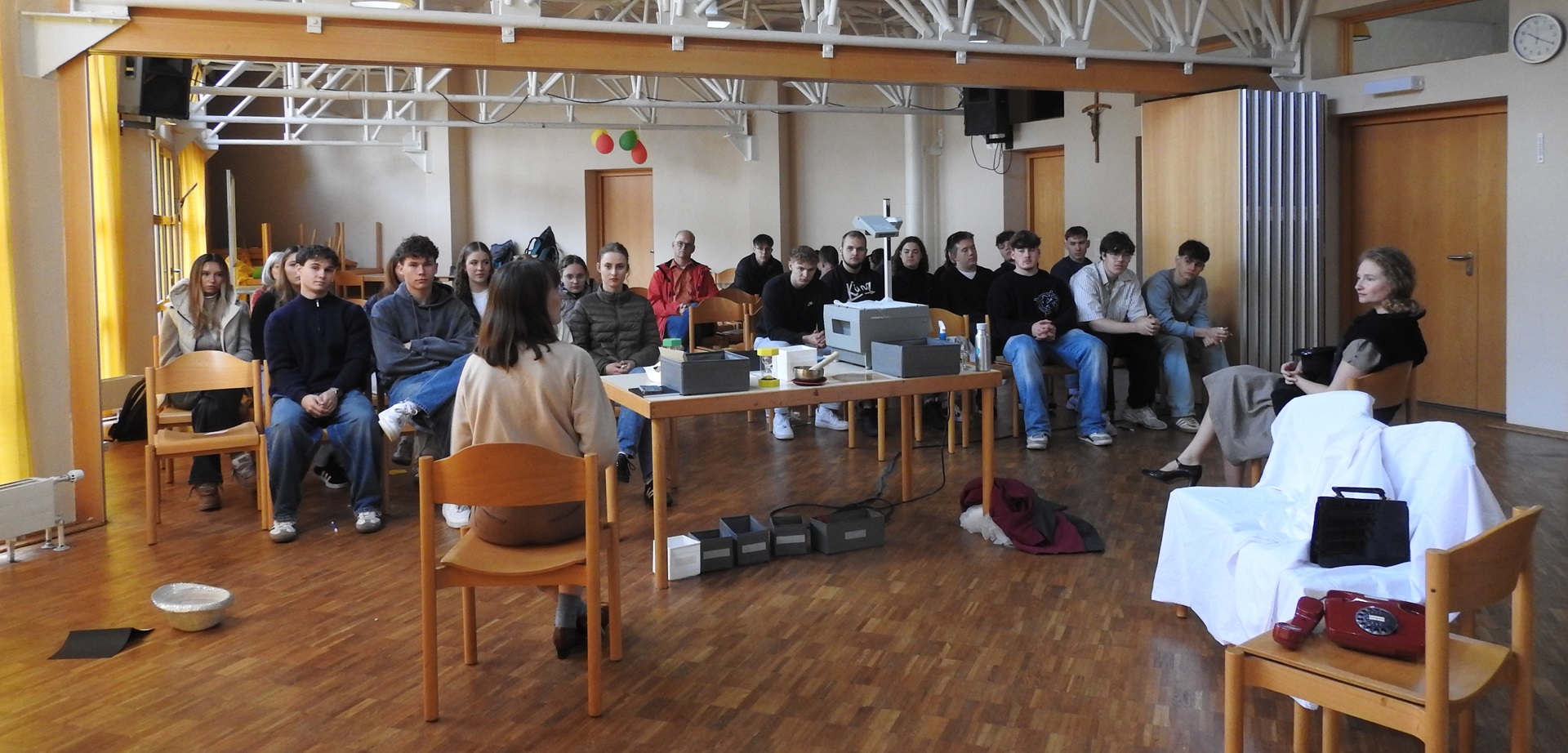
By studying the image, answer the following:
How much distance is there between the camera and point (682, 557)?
14.4 feet

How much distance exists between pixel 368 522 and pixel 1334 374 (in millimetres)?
3947

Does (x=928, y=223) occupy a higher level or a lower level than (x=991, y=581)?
higher

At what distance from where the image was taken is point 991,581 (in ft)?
14.3

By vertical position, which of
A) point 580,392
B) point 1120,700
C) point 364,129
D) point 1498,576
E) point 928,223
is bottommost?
point 1120,700

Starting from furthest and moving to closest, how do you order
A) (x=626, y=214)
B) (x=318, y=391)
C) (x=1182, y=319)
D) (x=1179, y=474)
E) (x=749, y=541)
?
(x=626, y=214) < (x=1182, y=319) < (x=1179, y=474) < (x=318, y=391) < (x=749, y=541)

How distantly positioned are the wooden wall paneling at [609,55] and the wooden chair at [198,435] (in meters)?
1.55

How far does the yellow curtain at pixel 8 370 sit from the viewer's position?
4930 mm

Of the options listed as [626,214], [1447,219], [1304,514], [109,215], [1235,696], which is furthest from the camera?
[626,214]

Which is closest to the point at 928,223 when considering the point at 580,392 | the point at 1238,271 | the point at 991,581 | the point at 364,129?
the point at 1238,271

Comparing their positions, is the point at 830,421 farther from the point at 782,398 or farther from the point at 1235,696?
the point at 1235,696

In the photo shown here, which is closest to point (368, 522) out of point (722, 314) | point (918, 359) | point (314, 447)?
point (314, 447)

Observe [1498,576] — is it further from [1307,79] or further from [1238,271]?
[1307,79]

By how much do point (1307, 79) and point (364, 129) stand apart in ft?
39.8

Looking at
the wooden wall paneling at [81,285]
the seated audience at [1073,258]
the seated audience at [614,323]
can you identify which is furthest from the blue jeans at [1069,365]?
the wooden wall paneling at [81,285]
